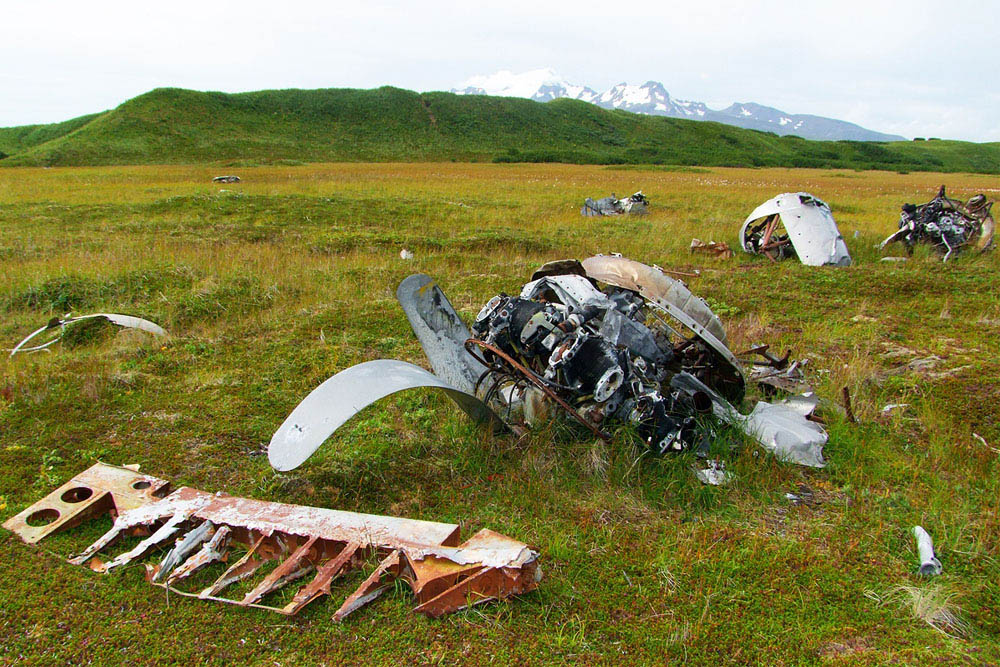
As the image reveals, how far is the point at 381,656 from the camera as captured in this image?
2441 millimetres

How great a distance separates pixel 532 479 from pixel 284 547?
1.53 metres

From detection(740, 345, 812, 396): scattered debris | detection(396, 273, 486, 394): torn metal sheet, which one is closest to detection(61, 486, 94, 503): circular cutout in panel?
detection(396, 273, 486, 394): torn metal sheet

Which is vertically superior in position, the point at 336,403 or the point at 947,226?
the point at 947,226

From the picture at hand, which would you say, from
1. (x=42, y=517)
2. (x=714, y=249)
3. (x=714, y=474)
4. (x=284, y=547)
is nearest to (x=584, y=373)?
(x=714, y=474)

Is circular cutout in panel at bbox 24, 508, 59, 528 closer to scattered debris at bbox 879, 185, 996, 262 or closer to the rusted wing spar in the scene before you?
the rusted wing spar

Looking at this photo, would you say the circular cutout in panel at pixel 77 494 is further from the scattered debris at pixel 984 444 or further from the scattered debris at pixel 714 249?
the scattered debris at pixel 714 249

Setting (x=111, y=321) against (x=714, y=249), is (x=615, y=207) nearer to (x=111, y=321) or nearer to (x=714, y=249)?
(x=714, y=249)

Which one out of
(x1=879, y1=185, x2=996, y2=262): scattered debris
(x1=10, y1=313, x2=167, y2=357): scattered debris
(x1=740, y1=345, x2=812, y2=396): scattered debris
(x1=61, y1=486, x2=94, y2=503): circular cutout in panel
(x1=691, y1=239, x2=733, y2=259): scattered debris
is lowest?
(x1=61, y1=486, x2=94, y2=503): circular cutout in panel

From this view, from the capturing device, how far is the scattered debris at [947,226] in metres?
10.4

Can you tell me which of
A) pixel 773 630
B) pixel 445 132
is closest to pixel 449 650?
pixel 773 630

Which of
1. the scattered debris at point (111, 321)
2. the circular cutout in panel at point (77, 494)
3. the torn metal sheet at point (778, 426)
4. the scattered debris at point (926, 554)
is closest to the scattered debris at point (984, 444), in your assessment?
the torn metal sheet at point (778, 426)

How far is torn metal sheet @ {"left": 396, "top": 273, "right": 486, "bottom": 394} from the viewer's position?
492 centimetres

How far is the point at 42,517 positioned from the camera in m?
3.37

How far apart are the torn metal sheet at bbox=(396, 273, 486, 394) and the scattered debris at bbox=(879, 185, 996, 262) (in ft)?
31.4
